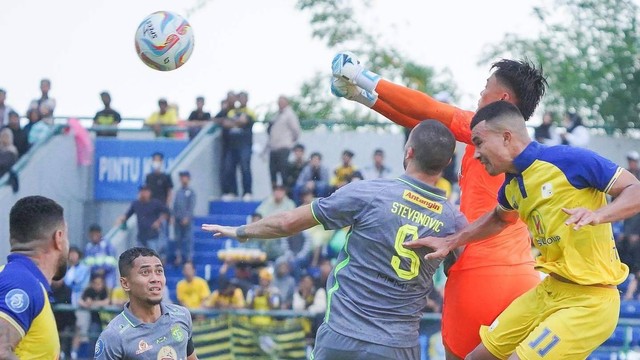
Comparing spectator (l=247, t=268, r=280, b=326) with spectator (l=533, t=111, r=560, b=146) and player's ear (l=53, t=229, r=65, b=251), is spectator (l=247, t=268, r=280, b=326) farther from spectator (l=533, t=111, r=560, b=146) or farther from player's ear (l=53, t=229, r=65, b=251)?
player's ear (l=53, t=229, r=65, b=251)

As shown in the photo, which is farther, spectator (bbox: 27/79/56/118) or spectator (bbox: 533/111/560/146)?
spectator (bbox: 27/79/56/118)

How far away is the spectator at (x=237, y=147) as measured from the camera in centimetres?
2003

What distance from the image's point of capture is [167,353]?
7.73 metres

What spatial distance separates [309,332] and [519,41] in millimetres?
17786

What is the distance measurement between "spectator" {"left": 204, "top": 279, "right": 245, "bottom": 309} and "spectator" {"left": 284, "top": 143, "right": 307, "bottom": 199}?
2.86m

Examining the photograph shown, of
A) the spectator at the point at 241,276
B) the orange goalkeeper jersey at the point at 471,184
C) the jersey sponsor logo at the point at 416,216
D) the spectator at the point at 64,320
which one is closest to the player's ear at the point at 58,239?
the jersey sponsor logo at the point at 416,216

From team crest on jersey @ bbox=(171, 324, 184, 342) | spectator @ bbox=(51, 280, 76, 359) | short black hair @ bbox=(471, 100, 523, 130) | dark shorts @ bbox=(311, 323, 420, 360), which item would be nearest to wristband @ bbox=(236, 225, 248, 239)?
dark shorts @ bbox=(311, 323, 420, 360)

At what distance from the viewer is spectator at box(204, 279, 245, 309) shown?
16547mm

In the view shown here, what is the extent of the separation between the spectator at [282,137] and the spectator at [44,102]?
399cm

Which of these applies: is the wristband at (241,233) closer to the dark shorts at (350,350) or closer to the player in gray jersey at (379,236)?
the player in gray jersey at (379,236)

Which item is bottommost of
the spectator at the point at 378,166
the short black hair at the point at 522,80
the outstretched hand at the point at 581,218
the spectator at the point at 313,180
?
the outstretched hand at the point at 581,218

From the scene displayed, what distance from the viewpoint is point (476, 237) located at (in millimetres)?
6938

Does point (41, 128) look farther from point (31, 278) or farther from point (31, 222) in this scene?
point (31, 278)

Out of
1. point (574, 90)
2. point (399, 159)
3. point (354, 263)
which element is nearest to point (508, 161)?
point (354, 263)
